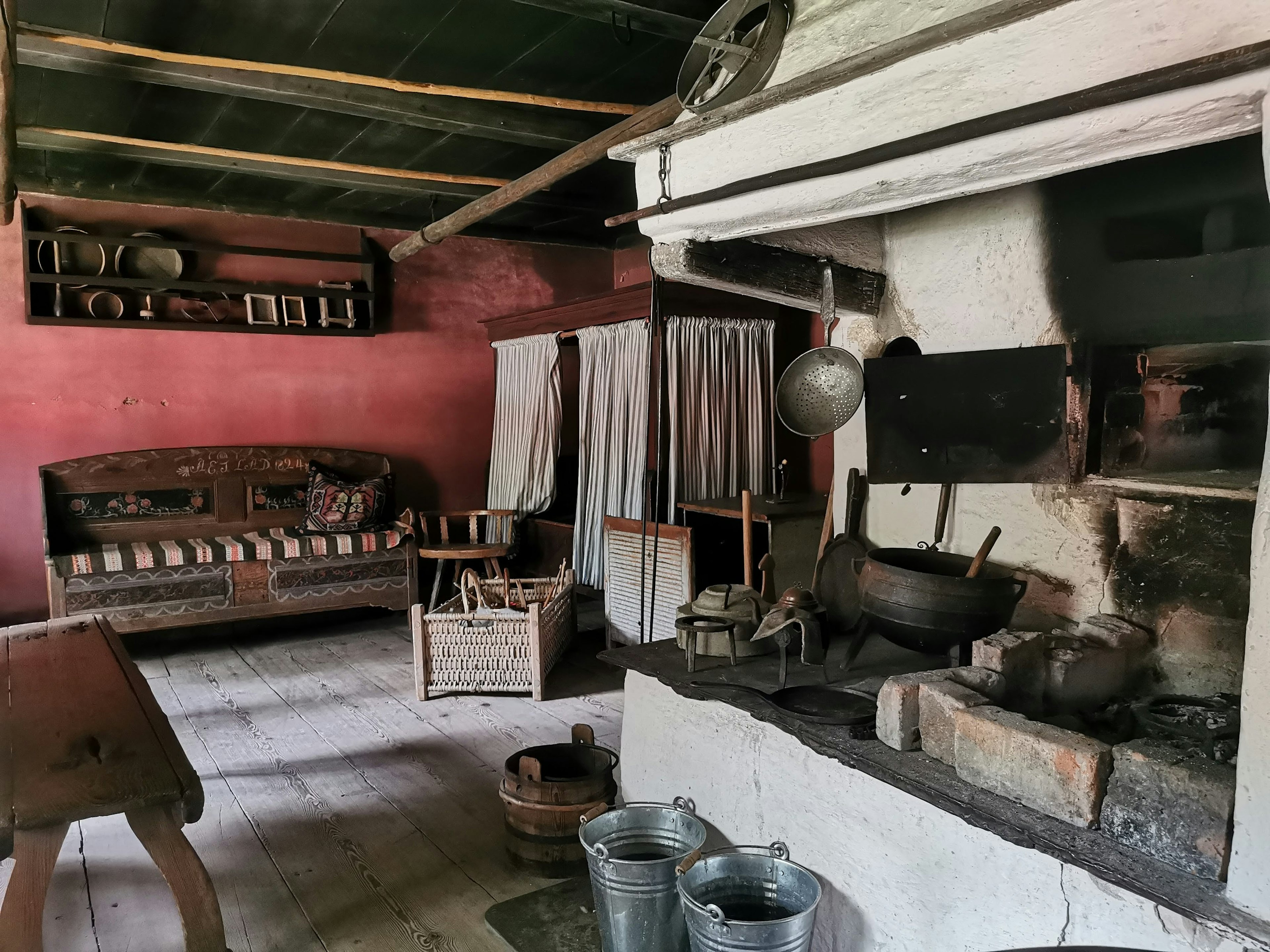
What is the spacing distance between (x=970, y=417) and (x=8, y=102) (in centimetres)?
323

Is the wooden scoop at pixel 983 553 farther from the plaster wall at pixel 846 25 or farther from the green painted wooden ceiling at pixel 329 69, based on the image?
the green painted wooden ceiling at pixel 329 69

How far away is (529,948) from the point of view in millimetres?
2178

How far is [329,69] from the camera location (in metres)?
3.33

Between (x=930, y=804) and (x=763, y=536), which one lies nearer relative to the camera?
(x=930, y=804)

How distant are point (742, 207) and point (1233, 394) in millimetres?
1206

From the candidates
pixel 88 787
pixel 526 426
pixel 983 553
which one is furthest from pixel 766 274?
pixel 526 426

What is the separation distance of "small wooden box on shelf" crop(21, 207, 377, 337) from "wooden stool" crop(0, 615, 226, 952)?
3487 mm

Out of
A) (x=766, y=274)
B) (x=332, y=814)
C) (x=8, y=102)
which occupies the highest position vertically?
(x=8, y=102)

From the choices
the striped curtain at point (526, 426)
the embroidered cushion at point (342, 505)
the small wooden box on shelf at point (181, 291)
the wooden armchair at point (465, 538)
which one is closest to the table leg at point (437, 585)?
the wooden armchair at point (465, 538)

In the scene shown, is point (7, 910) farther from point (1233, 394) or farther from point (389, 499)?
point (389, 499)

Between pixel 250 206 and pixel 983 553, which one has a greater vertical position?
pixel 250 206

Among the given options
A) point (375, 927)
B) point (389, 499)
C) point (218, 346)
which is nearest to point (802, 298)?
point (375, 927)

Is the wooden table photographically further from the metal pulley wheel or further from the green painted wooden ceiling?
the metal pulley wheel

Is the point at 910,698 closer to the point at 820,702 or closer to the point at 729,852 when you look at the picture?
the point at 820,702
